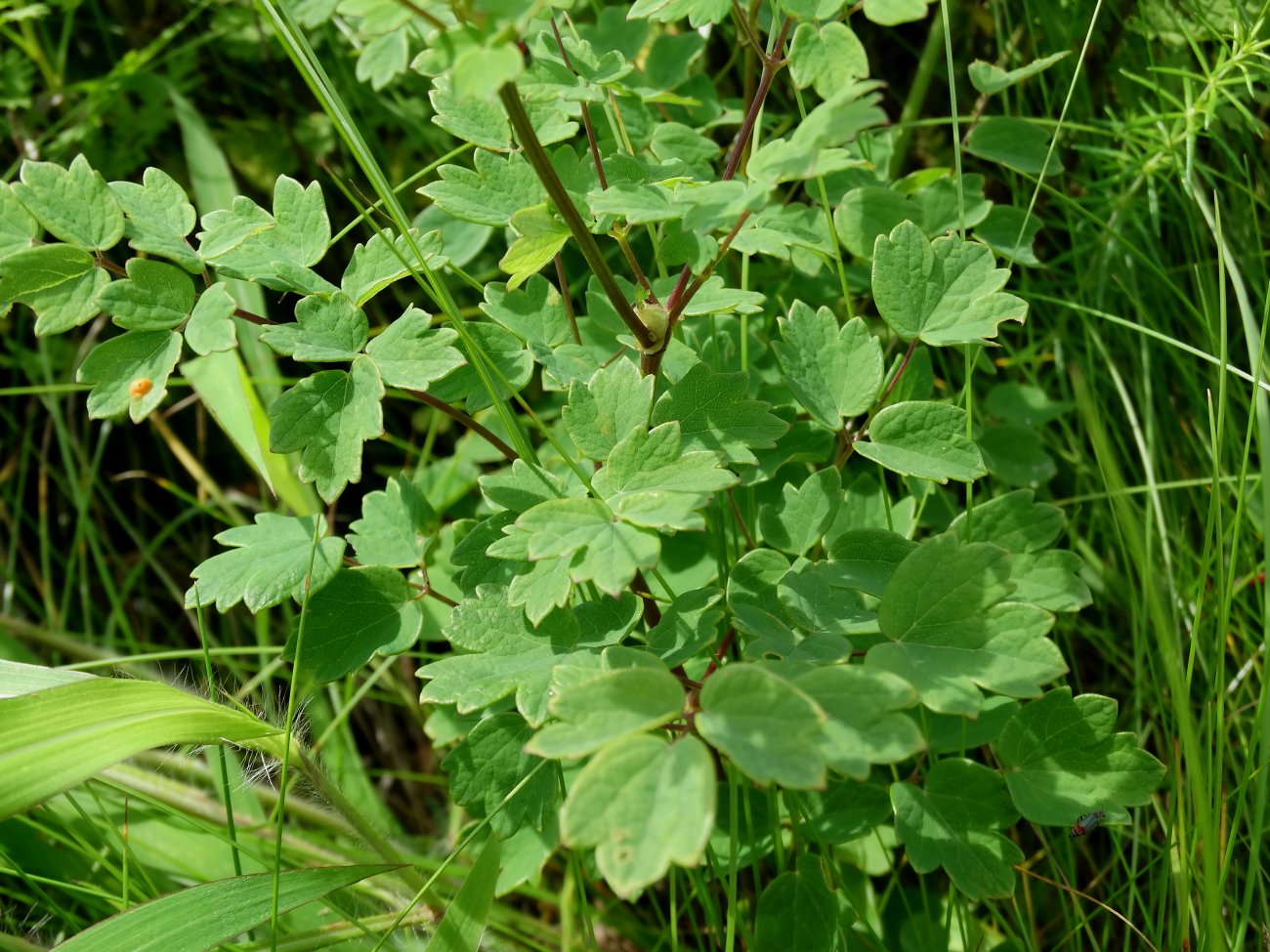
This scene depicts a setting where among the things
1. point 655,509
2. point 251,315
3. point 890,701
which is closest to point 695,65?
point 251,315

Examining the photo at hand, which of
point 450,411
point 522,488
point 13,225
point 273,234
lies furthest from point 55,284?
point 522,488

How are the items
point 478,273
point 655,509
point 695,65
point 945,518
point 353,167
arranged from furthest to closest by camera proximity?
point 353,167 < point 478,273 < point 695,65 < point 945,518 < point 655,509

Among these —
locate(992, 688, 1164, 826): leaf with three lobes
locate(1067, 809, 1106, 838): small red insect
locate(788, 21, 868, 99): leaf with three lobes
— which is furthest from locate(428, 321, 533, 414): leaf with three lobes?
locate(1067, 809, 1106, 838): small red insect

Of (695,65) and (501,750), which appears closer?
(501,750)

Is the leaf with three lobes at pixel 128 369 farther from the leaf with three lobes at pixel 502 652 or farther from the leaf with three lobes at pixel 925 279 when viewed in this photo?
the leaf with three lobes at pixel 925 279

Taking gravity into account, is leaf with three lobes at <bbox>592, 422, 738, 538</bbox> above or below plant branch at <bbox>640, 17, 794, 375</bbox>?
below

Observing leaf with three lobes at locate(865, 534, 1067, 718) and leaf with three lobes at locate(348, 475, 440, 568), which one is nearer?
leaf with three lobes at locate(865, 534, 1067, 718)

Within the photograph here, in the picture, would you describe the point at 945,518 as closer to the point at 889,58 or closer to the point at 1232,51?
the point at 1232,51

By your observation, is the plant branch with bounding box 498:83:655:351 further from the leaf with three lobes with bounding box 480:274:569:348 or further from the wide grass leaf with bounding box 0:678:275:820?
the wide grass leaf with bounding box 0:678:275:820
